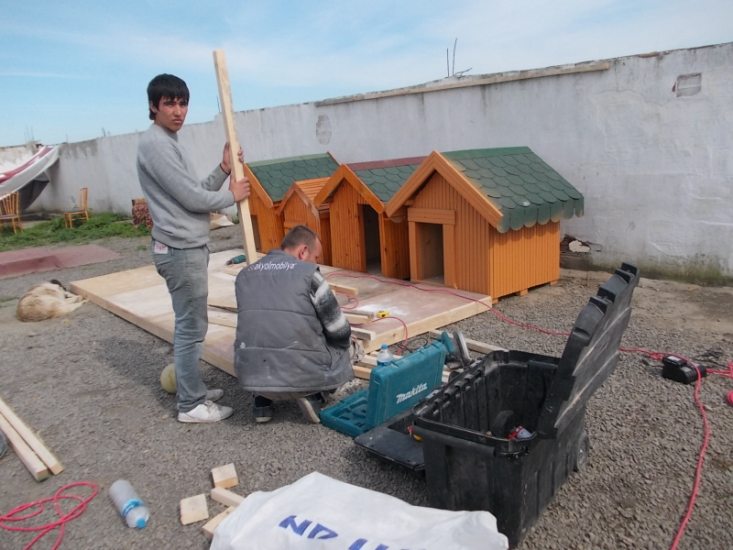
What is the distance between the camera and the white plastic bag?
192cm

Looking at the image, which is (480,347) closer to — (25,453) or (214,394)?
(214,394)

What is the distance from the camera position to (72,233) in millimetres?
14516

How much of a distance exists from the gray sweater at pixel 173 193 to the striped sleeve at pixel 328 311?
75 cm

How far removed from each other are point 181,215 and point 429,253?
3.44m

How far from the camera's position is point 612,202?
6.60 metres

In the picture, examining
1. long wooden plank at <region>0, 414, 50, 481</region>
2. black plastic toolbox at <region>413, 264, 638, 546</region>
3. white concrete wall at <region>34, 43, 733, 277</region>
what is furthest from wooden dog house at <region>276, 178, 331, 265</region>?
black plastic toolbox at <region>413, 264, 638, 546</region>

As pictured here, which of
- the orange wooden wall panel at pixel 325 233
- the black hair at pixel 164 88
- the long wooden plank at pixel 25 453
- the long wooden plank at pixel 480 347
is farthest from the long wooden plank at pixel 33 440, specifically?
the orange wooden wall panel at pixel 325 233

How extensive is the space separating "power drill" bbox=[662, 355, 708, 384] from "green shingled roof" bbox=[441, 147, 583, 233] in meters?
1.82

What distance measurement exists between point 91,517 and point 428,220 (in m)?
4.06

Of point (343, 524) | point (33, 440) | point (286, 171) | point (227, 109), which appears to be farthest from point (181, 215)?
point (286, 171)

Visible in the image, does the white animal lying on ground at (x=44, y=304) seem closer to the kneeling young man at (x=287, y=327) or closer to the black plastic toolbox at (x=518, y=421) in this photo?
the kneeling young man at (x=287, y=327)

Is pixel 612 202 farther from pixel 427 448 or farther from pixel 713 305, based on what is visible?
pixel 427 448

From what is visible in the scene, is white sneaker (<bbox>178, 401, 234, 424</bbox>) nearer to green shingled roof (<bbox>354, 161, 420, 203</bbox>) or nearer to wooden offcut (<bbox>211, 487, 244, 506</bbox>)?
wooden offcut (<bbox>211, 487, 244, 506</bbox>)

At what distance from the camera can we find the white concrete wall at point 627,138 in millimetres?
5797
